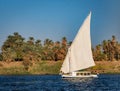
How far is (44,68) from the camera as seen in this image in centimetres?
17988

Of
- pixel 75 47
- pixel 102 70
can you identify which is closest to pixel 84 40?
pixel 75 47

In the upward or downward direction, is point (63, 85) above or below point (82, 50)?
below

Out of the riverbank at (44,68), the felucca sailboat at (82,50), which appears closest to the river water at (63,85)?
the felucca sailboat at (82,50)

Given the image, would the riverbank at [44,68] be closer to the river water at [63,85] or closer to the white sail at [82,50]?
the white sail at [82,50]

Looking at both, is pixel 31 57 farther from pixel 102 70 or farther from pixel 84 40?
pixel 84 40

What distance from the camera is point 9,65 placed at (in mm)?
185125

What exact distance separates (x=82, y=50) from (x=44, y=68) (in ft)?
199

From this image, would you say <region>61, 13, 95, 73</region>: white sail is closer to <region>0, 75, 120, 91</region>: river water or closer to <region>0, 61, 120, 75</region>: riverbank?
<region>0, 75, 120, 91</region>: river water

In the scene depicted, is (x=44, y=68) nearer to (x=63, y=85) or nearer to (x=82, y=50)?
(x=82, y=50)

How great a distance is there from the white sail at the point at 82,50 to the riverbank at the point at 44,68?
185ft

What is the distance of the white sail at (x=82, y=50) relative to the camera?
120 meters

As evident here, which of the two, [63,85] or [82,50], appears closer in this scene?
[63,85]

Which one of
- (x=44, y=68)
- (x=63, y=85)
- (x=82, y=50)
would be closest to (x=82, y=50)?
(x=82, y=50)

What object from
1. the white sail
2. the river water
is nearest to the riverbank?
the white sail
